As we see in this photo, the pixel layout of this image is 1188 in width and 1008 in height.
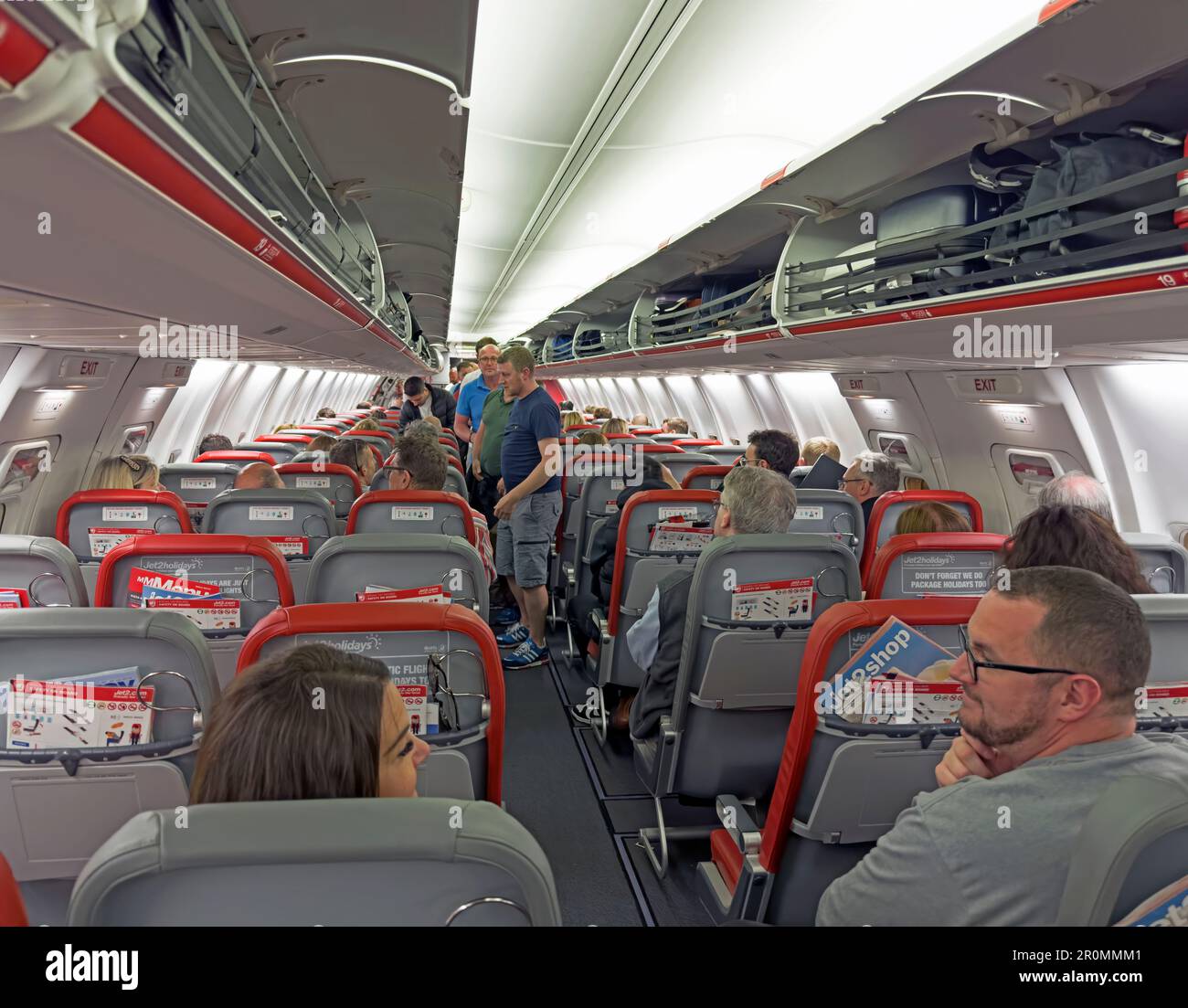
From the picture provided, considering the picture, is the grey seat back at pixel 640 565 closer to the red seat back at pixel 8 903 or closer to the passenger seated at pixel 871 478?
the passenger seated at pixel 871 478

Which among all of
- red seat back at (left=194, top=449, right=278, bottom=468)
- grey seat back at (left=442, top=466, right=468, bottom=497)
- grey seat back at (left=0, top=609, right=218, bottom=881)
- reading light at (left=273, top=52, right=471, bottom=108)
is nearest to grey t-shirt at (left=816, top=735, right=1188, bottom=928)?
grey seat back at (left=0, top=609, right=218, bottom=881)

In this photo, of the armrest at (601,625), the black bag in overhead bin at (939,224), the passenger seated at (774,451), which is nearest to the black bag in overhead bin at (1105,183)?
the black bag in overhead bin at (939,224)

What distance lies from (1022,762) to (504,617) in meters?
5.75

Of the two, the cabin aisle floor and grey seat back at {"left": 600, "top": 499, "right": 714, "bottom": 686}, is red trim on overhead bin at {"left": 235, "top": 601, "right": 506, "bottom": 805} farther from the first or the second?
grey seat back at {"left": 600, "top": 499, "right": 714, "bottom": 686}

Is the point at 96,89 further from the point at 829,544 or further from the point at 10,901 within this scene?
the point at 829,544

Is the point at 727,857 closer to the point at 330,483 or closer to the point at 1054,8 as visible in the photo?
the point at 1054,8

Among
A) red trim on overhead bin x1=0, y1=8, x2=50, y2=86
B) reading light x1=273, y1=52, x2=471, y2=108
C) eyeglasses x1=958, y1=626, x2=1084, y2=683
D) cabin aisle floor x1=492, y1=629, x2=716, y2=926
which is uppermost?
reading light x1=273, y1=52, x2=471, y2=108

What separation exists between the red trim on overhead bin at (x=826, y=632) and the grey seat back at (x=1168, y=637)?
0.44 meters

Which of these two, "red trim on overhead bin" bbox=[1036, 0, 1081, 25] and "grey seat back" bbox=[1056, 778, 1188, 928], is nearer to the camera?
"grey seat back" bbox=[1056, 778, 1188, 928]

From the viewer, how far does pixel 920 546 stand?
357 centimetres

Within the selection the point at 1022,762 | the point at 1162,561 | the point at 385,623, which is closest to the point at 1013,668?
the point at 1022,762

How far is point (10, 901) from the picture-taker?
118cm

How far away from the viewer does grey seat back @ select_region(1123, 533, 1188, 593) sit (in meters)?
3.46

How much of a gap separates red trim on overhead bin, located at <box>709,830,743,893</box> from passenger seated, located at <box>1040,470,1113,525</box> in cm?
210
